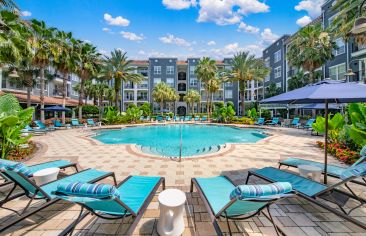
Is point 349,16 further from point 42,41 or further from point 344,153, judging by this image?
point 42,41

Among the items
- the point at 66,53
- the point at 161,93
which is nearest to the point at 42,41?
the point at 66,53

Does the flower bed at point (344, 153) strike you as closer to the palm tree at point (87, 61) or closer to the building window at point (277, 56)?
the palm tree at point (87, 61)

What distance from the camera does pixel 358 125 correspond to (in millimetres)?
6434

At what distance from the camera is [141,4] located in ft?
40.6

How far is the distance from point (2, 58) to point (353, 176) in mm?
17063

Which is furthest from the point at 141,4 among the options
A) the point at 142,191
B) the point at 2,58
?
the point at 142,191

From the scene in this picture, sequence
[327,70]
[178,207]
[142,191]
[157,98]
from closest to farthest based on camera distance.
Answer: [178,207] < [142,191] < [327,70] < [157,98]

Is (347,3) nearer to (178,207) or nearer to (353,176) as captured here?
(353,176)

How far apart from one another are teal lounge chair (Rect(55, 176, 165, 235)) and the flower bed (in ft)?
24.9

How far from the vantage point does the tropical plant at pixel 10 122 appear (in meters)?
6.79

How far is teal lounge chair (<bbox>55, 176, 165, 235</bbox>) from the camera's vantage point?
246 centimetres

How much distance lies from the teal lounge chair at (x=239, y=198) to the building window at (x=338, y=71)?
28.5 meters

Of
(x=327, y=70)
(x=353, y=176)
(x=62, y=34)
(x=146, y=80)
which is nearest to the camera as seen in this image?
(x=353, y=176)

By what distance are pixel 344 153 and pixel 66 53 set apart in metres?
24.9
